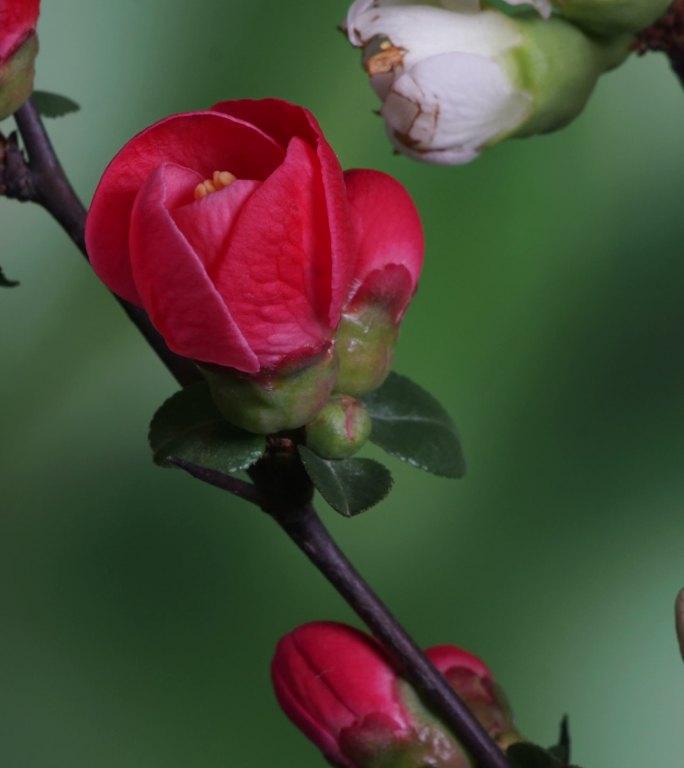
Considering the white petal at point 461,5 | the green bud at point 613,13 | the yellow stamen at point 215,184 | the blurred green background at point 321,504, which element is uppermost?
the green bud at point 613,13

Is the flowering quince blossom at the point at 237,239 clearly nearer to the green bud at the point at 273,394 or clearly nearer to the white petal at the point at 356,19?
the green bud at the point at 273,394

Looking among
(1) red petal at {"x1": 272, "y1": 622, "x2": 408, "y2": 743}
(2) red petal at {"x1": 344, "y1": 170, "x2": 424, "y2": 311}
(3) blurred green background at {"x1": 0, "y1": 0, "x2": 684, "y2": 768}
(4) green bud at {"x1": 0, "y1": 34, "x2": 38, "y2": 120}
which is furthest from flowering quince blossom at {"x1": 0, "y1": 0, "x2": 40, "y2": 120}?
(3) blurred green background at {"x1": 0, "y1": 0, "x2": 684, "y2": 768}

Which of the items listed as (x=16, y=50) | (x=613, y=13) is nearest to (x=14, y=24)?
(x=16, y=50)

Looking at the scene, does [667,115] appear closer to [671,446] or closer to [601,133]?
[601,133]

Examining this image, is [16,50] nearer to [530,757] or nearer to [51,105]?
[51,105]

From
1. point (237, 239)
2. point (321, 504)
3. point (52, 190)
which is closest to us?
point (237, 239)

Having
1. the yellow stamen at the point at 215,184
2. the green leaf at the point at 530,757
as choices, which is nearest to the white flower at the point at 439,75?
the yellow stamen at the point at 215,184

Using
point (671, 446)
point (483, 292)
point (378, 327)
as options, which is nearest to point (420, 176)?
point (483, 292)
